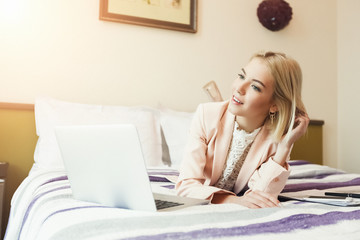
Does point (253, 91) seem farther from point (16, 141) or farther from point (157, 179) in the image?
point (16, 141)

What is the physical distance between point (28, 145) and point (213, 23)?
147cm

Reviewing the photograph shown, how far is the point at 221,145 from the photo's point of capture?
130 centimetres

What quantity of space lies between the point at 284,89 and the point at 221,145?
277 millimetres

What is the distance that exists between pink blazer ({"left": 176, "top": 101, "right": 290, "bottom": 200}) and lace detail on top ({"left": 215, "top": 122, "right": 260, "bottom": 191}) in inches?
0.8

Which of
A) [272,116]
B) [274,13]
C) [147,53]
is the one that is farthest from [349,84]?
[272,116]

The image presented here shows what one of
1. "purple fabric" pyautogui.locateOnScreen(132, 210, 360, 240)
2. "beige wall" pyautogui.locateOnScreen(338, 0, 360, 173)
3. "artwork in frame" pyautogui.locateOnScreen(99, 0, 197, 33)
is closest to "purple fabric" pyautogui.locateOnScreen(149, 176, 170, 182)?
"purple fabric" pyautogui.locateOnScreen(132, 210, 360, 240)

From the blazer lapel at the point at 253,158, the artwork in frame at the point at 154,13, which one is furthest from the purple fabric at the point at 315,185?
the artwork in frame at the point at 154,13

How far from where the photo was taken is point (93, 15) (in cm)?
237

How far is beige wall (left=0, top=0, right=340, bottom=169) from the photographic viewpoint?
2.22 m

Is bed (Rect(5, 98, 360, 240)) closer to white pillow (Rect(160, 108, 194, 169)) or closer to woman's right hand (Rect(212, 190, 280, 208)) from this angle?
woman's right hand (Rect(212, 190, 280, 208))

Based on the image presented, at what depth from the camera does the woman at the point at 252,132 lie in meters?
1.23

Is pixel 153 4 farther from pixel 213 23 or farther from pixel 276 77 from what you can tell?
pixel 276 77

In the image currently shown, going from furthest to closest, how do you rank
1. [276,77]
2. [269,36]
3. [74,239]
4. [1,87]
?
1. [269,36]
2. [1,87]
3. [276,77]
4. [74,239]

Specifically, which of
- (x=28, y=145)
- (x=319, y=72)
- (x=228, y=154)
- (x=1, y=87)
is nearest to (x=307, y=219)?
(x=228, y=154)
